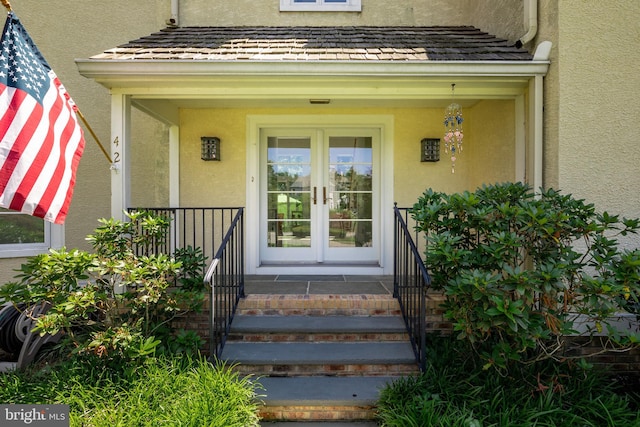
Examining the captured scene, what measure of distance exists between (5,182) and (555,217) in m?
4.22

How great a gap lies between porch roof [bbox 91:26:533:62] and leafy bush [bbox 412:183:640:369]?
5.64 feet

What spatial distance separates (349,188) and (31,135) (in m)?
3.78

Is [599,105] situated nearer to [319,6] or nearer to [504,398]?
[504,398]

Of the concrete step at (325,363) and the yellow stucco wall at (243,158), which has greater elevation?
the yellow stucco wall at (243,158)

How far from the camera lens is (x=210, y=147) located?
5152mm

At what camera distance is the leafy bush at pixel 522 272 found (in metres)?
2.67

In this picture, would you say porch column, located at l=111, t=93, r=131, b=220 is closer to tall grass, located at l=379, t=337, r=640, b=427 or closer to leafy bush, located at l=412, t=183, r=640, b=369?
leafy bush, located at l=412, t=183, r=640, b=369

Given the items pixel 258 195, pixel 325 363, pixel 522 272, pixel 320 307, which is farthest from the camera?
pixel 258 195

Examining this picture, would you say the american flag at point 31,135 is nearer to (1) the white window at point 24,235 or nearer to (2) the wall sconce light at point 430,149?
(1) the white window at point 24,235

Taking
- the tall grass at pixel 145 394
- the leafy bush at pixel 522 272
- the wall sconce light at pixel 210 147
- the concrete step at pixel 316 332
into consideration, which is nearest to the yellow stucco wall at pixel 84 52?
the wall sconce light at pixel 210 147

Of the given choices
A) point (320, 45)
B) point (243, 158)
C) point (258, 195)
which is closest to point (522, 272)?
point (320, 45)

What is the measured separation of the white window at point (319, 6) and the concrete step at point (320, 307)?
14.4 ft

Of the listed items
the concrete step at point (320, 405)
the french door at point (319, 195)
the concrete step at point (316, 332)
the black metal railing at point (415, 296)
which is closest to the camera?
the concrete step at point (320, 405)

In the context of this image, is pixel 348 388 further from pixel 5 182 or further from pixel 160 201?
pixel 160 201
